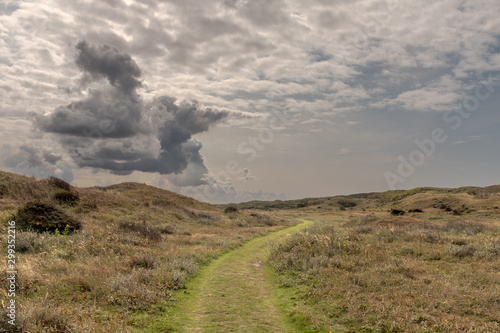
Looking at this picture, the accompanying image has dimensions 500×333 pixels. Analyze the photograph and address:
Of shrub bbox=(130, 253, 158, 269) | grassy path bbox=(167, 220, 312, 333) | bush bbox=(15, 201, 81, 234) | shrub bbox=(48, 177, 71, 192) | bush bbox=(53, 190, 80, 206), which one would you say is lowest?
grassy path bbox=(167, 220, 312, 333)

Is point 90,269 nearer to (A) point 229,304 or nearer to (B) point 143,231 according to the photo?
(A) point 229,304

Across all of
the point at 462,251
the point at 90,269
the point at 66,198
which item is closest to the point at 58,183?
the point at 66,198

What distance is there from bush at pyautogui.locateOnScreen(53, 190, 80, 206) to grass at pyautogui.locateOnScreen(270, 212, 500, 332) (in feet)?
80.2

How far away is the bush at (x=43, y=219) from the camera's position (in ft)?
65.9

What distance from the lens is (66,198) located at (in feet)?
104

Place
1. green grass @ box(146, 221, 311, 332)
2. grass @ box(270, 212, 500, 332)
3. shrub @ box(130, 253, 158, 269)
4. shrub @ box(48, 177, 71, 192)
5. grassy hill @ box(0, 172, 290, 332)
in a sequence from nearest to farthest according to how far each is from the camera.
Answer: grassy hill @ box(0, 172, 290, 332) → grass @ box(270, 212, 500, 332) → green grass @ box(146, 221, 311, 332) → shrub @ box(130, 253, 158, 269) → shrub @ box(48, 177, 71, 192)

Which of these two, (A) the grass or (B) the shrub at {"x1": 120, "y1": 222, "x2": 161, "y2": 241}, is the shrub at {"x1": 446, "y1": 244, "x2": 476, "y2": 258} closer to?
(A) the grass

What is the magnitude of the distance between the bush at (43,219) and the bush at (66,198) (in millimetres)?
10402

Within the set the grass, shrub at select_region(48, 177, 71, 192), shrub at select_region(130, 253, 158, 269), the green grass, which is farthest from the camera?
shrub at select_region(48, 177, 71, 192)

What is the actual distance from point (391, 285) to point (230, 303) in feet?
21.1

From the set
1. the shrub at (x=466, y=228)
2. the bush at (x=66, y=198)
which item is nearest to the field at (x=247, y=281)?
the shrub at (x=466, y=228)

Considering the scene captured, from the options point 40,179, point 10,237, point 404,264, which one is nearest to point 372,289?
point 404,264

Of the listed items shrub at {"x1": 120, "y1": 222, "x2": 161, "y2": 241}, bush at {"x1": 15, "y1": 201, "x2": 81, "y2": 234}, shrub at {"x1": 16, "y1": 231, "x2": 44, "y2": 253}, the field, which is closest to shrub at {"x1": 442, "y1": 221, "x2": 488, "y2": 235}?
the field

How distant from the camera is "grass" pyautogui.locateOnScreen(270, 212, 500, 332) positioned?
8.68m
